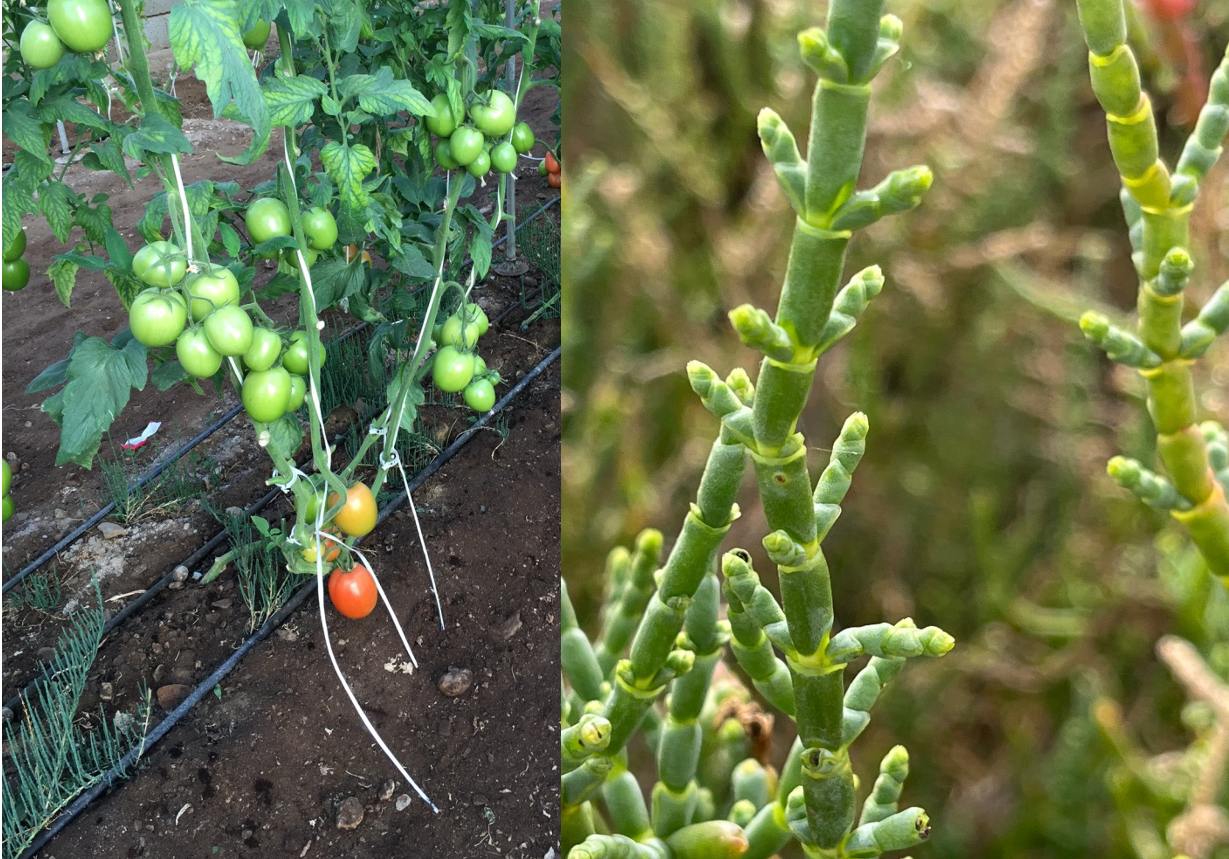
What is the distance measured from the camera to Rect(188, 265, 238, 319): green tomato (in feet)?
3.14

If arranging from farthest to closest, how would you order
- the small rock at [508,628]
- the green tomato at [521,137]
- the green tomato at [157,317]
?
the small rock at [508,628] < the green tomato at [521,137] < the green tomato at [157,317]

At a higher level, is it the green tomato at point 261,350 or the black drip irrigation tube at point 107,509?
the green tomato at point 261,350

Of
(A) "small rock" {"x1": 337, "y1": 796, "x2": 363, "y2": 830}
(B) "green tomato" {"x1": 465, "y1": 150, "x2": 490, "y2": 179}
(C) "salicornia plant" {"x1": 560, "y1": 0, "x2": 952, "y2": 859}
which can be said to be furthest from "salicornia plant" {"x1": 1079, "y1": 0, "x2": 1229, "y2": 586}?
(A) "small rock" {"x1": 337, "y1": 796, "x2": 363, "y2": 830}

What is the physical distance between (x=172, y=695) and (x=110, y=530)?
410 mm

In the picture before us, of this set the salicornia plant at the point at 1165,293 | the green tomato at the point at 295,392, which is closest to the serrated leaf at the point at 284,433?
the green tomato at the point at 295,392

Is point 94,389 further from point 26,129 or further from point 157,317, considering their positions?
point 26,129

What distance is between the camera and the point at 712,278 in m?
0.61

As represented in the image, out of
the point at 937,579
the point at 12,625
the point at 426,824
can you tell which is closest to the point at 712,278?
the point at 937,579

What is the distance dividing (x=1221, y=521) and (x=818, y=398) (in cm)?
27

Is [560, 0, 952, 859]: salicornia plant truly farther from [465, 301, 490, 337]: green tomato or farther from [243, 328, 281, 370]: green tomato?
[465, 301, 490, 337]: green tomato

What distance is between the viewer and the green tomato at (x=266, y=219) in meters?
1.11

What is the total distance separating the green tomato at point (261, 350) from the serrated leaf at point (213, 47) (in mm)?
319

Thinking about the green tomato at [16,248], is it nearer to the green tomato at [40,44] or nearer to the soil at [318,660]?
the green tomato at [40,44]

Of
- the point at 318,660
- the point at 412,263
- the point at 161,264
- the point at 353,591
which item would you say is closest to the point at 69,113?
the point at 161,264
